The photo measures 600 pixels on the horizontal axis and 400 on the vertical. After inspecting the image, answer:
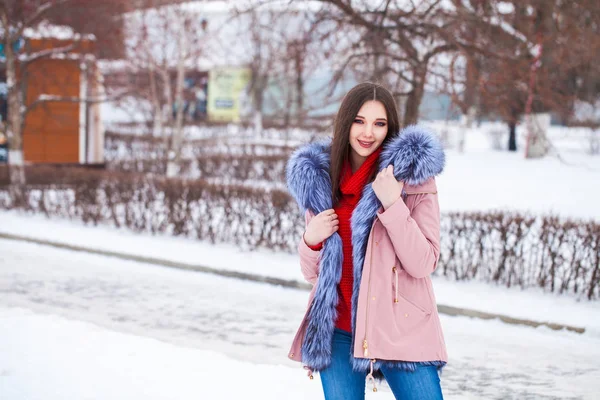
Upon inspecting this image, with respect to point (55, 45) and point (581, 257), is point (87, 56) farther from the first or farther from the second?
point (581, 257)

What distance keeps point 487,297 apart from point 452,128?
1058 inches

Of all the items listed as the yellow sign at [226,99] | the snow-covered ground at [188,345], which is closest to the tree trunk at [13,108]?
the snow-covered ground at [188,345]

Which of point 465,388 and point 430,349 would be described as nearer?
point 430,349

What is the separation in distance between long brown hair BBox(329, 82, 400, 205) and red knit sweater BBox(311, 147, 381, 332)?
0.13 ft

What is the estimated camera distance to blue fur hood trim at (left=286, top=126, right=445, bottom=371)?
291cm

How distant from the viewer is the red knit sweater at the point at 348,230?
3.04 m

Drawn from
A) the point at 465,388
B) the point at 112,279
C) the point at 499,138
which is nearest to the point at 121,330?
the point at 112,279

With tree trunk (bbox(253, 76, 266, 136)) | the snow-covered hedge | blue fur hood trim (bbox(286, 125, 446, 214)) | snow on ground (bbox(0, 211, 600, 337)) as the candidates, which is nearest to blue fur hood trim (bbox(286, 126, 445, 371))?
blue fur hood trim (bbox(286, 125, 446, 214))

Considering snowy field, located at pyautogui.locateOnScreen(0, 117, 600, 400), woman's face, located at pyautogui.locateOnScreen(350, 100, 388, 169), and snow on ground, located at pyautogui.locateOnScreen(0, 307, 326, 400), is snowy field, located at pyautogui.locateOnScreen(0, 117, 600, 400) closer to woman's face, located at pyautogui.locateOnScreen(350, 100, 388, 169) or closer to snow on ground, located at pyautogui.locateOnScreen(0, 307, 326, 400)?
snow on ground, located at pyautogui.locateOnScreen(0, 307, 326, 400)

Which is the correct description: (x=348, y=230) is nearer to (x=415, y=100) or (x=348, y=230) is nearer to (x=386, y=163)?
(x=386, y=163)

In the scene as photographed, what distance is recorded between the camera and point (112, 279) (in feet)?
33.6

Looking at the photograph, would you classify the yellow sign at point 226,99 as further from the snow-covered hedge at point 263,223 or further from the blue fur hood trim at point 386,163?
the blue fur hood trim at point 386,163

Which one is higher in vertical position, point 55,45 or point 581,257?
point 55,45

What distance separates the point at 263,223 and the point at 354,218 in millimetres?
8782
